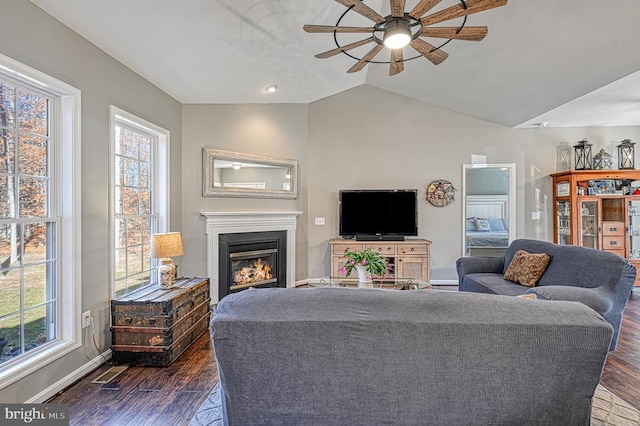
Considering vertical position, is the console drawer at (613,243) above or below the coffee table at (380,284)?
above

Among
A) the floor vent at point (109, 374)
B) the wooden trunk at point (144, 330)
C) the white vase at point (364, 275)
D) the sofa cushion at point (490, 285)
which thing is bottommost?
the floor vent at point (109, 374)

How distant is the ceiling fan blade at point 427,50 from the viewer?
277cm

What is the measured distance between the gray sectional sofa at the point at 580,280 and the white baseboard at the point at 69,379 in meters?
3.45

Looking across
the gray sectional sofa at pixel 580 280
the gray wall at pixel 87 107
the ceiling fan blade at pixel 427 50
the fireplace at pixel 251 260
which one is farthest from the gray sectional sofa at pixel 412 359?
the fireplace at pixel 251 260

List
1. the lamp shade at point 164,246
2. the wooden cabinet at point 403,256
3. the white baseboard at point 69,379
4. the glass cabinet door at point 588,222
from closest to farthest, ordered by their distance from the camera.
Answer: the white baseboard at point 69,379 < the lamp shade at point 164,246 < the glass cabinet door at point 588,222 < the wooden cabinet at point 403,256

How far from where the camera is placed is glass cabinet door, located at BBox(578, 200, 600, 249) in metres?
5.23

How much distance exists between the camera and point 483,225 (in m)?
6.02

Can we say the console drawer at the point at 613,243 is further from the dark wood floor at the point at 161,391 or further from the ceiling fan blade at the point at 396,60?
the ceiling fan blade at the point at 396,60

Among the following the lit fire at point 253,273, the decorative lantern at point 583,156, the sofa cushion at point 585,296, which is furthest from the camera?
the decorative lantern at point 583,156

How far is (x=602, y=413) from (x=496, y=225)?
4.19m

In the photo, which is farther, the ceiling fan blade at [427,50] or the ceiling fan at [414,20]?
the ceiling fan blade at [427,50]

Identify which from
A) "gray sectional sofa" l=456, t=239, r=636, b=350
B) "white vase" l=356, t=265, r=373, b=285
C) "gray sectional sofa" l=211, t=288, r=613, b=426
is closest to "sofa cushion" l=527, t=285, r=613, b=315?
"gray sectional sofa" l=456, t=239, r=636, b=350

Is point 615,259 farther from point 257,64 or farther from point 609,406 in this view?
point 257,64

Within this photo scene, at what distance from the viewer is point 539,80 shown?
162 inches
